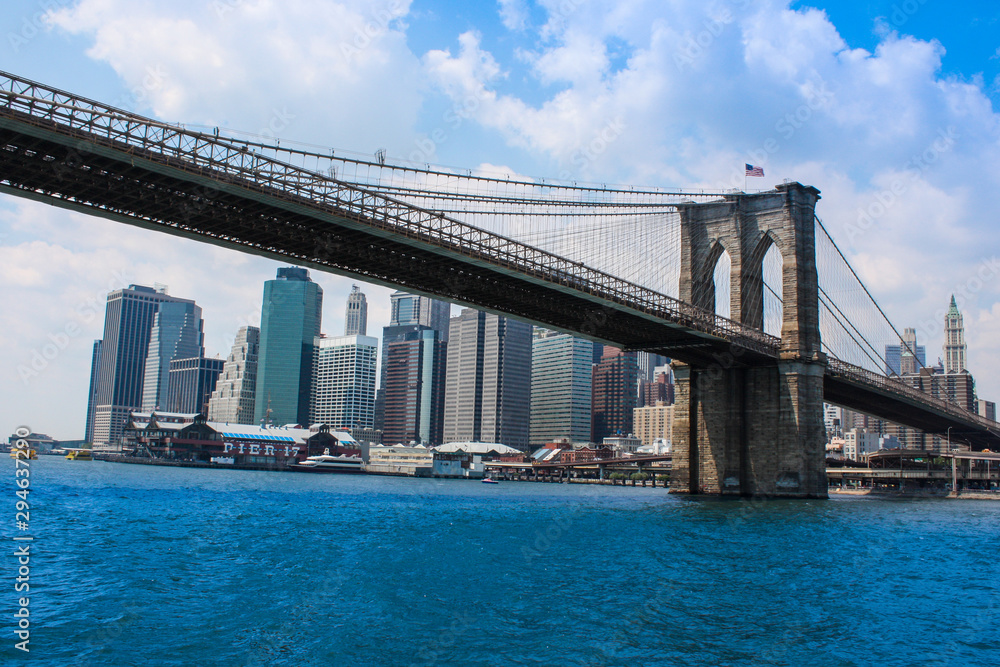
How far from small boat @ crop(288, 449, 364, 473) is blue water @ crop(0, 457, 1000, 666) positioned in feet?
422

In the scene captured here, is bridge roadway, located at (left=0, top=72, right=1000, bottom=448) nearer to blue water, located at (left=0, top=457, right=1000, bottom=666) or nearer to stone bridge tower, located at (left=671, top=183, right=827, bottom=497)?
stone bridge tower, located at (left=671, top=183, right=827, bottom=497)

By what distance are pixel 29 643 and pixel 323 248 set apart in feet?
95.5

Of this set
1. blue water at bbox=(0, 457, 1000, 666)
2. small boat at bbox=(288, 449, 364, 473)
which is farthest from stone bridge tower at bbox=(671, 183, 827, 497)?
small boat at bbox=(288, 449, 364, 473)

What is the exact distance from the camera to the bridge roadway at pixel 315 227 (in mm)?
30703

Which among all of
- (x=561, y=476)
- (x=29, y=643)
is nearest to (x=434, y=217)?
(x=29, y=643)

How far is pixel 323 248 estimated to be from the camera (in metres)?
42.5

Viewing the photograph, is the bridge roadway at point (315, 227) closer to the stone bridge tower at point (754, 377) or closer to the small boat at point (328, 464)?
the stone bridge tower at point (754, 377)

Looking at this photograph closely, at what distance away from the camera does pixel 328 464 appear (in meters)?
168

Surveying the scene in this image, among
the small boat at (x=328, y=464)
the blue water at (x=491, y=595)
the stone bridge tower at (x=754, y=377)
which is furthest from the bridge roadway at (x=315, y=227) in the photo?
the small boat at (x=328, y=464)

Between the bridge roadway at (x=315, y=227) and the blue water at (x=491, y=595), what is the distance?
14.3 metres

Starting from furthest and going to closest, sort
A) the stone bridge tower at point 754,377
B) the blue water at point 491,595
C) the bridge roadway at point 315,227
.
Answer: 1. the stone bridge tower at point 754,377
2. the bridge roadway at point 315,227
3. the blue water at point 491,595

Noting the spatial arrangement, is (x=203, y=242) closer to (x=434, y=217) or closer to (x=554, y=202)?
(x=434, y=217)

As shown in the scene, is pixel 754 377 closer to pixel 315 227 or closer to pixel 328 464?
pixel 315 227

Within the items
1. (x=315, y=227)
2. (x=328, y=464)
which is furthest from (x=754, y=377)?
(x=328, y=464)
